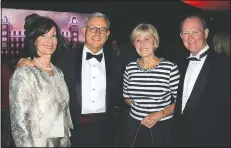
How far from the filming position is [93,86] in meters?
2.86

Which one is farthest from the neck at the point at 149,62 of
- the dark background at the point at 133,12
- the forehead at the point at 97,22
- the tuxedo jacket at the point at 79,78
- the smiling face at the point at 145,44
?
the dark background at the point at 133,12

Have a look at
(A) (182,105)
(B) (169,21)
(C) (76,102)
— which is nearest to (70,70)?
(C) (76,102)

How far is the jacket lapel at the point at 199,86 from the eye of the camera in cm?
242

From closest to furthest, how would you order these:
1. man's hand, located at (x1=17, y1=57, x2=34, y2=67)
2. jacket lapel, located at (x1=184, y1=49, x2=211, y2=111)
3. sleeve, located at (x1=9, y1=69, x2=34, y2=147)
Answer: sleeve, located at (x1=9, y1=69, x2=34, y2=147) < man's hand, located at (x1=17, y1=57, x2=34, y2=67) < jacket lapel, located at (x1=184, y1=49, x2=211, y2=111)

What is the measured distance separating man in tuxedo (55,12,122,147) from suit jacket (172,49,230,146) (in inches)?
30.5

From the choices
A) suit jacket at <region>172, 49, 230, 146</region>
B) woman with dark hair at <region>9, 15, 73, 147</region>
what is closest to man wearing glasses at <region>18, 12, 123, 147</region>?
woman with dark hair at <region>9, 15, 73, 147</region>

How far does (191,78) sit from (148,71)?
0.42 m

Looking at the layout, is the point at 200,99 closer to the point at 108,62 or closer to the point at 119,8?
the point at 108,62

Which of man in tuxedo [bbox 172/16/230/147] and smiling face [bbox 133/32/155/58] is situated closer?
man in tuxedo [bbox 172/16/230/147]

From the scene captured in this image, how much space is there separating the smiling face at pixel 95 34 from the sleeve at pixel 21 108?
99 centimetres

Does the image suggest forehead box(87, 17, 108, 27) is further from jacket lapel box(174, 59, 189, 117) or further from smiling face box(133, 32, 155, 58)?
jacket lapel box(174, 59, 189, 117)

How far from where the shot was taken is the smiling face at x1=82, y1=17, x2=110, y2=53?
9.32 feet

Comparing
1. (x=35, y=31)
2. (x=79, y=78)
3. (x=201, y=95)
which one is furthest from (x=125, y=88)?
(x=35, y=31)

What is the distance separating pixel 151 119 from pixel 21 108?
3.92 feet
